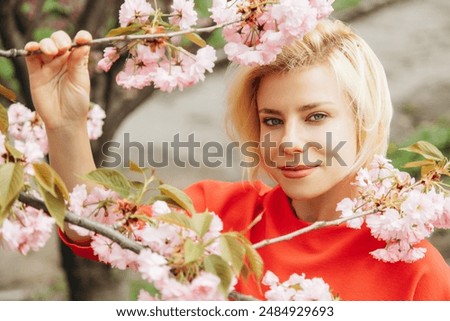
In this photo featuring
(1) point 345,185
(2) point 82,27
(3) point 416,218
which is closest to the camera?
(3) point 416,218

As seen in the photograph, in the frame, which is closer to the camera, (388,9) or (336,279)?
(336,279)

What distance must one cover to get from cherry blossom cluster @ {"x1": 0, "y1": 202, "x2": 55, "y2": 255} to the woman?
219 millimetres

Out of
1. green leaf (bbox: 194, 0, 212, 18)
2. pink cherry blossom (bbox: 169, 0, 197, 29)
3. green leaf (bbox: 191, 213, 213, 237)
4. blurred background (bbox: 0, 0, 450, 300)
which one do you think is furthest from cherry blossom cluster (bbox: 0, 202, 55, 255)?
green leaf (bbox: 194, 0, 212, 18)

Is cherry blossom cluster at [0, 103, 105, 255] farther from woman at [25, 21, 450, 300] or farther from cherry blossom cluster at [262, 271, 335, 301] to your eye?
cherry blossom cluster at [262, 271, 335, 301]

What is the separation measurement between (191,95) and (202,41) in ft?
2.52

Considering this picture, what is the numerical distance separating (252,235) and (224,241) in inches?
22.5

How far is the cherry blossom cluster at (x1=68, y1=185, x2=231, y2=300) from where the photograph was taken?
69 cm

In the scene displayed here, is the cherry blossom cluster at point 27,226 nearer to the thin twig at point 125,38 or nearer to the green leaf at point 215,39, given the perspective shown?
the thin twig at point 125,38

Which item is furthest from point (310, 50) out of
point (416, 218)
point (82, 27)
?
point (82, 27)

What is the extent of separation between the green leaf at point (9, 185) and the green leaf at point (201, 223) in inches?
7.1

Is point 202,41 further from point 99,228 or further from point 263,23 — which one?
point 99,228

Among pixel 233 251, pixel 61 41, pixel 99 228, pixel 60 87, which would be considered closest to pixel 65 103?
pixel 60 87
